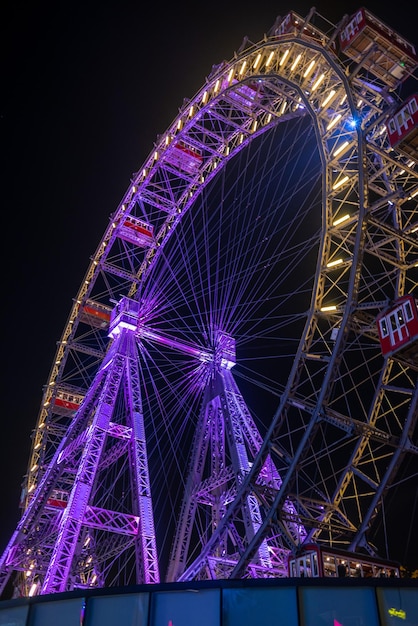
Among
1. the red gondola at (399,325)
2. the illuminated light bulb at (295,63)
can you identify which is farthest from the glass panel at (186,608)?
the illuminated light bulb at (295,63)

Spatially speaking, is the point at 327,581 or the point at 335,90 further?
the point at 335,90

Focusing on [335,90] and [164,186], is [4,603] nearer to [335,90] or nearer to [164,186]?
[335,90]

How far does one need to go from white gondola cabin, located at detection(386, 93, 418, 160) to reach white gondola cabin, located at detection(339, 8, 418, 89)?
2.92 meters

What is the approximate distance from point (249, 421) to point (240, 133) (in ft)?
43.6

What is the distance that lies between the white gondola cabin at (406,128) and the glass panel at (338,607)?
11949 mm

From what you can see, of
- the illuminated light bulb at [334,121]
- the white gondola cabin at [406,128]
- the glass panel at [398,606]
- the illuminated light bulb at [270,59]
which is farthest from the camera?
the illuminated light bulb at [270,59]

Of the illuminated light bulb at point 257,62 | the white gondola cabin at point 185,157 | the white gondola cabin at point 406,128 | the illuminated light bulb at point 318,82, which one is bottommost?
the white gondola cabin at point 406,128

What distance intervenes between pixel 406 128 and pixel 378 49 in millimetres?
4339

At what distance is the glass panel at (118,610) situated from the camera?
10383 millimetres

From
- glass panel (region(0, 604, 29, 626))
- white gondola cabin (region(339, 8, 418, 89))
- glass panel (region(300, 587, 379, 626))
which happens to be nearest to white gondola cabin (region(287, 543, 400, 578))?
glass panel (region(300, 587, 379, 626))

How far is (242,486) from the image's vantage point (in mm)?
17188

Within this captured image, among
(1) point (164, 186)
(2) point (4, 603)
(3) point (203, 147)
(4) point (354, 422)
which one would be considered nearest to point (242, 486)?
(4) point (354, 422)

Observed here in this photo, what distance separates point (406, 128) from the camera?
54.5 ft

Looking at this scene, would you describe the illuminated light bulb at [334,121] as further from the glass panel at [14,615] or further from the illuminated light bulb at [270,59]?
the glass panel at [14,615]
